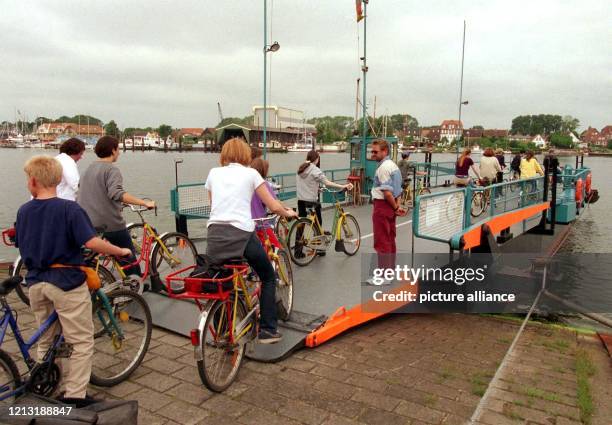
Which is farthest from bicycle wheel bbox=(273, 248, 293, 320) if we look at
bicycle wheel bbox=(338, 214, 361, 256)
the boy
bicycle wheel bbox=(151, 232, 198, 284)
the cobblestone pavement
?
bicycle wheel bbox=(338, 214, 361, 256)

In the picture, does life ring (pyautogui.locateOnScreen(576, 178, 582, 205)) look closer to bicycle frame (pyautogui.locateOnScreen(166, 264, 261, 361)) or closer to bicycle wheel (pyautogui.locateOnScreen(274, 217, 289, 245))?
bicycle wheel (pyautogui.locateOnScreen(274, 217, 289, 245))

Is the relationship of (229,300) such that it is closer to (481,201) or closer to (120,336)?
(120,336)

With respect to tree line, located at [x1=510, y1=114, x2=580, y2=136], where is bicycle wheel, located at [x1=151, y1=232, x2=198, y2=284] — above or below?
below

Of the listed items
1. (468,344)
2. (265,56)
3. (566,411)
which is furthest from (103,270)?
(265,56)

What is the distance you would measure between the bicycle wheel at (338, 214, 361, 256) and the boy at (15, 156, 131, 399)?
16.0 feet

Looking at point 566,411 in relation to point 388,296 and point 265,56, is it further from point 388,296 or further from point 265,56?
point 265,56

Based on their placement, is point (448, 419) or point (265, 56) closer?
point (448, 419)

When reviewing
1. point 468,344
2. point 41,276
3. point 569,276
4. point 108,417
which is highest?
point 41,276

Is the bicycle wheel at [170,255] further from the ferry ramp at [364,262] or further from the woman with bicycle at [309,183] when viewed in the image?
the woman with bicycle at [309,183]

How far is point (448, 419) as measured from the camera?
139 inches

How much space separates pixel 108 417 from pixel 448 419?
229 centimetres

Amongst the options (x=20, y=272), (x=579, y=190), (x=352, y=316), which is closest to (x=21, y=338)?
(x=20, y=272)

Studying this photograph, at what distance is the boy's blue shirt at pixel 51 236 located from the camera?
3115mm

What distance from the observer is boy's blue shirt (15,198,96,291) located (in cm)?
312
